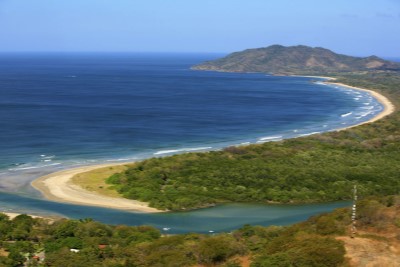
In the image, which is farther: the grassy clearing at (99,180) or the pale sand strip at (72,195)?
the grassy clearing at (99,180)

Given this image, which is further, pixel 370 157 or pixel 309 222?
pixel 370 157

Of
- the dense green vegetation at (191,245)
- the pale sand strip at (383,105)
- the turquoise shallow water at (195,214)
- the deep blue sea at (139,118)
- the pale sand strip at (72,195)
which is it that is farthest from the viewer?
the pale sand strip at (383,105)

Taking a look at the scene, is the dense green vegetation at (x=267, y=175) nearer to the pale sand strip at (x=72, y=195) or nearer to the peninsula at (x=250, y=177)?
the peninsula at (x=250, y=177)

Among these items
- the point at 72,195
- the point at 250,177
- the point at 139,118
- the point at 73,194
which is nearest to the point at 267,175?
the point at 250,177

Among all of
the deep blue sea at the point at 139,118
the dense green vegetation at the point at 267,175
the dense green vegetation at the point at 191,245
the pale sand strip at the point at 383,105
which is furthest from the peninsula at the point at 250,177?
the pale sand strip at the point at 383,105

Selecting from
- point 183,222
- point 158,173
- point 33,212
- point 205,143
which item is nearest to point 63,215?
point 33,212

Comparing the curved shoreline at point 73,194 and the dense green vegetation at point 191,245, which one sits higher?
the dense green vegetation at point 191,245

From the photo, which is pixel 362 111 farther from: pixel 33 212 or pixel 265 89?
pixel 33 212
